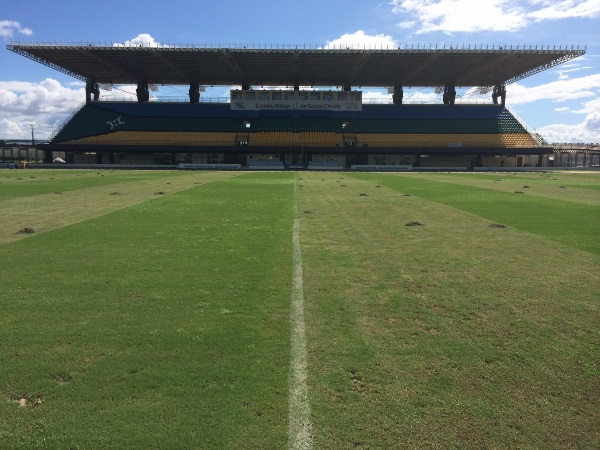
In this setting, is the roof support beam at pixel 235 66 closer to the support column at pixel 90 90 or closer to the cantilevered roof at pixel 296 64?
the cantilevered roof at pixel 296 64

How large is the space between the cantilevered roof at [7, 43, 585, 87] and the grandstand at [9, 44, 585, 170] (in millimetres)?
181

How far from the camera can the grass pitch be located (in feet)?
11.8

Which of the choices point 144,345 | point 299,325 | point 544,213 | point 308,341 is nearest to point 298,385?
point 308,341

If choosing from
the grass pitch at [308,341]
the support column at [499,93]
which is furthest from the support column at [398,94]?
the grass pitch at [308,341]

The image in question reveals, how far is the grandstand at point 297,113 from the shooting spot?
6444 cm

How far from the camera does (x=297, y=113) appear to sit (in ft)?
260

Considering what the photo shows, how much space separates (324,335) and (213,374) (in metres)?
1.57

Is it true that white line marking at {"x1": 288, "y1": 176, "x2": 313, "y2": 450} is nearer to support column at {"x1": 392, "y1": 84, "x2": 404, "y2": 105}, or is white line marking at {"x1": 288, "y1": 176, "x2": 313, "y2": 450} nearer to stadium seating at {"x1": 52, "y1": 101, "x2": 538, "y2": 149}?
stadium seating at {"x1": 52, "y1": 101, "x2": 538, "y2": 149}

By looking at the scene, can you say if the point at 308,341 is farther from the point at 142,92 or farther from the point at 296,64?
the point at 142,92

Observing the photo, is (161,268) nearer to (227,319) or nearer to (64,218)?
(227,319)

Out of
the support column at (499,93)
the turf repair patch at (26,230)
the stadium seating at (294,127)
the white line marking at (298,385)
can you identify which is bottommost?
the white line marking at (298,385)

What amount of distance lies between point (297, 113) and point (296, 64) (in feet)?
42.2

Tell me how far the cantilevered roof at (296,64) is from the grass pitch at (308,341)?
57975 millimetres

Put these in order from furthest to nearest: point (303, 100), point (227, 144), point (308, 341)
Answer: point (303, 100)
point (227, 144)
point (308, 341)
